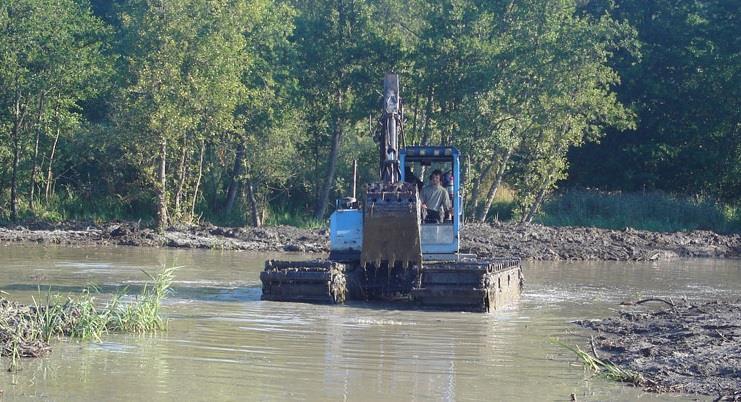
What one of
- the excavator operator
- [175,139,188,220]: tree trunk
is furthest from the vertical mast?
[175,139,188,220]: tree trunk

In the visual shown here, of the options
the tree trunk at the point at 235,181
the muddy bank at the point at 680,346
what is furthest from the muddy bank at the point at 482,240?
the muddy bank at the point at 680,346

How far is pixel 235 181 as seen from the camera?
137ft

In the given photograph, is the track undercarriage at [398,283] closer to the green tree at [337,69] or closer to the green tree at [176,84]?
→ the green tree at [176,84]

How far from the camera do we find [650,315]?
1892 centimetres

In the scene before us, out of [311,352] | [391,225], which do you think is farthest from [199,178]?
[311,352]

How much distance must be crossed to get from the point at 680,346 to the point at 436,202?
6.64 m

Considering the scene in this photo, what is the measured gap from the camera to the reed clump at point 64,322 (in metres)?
13.3

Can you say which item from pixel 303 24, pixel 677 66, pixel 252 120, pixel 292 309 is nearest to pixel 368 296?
pixel 292 309

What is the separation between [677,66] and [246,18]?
2095 cm

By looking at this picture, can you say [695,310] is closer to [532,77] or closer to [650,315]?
[650,315]

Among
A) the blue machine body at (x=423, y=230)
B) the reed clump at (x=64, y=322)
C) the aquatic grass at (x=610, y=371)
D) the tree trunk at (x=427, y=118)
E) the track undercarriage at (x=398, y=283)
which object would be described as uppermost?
the tree trunk at (x=427, y=118)

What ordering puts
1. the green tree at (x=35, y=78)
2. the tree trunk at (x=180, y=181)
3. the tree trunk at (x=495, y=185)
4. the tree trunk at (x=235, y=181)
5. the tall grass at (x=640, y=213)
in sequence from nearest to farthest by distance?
the tree trunk at (x=180, y=181), the green tree at (x=35, y=78), the tree trunk at (x=495, y=185), the tree trunk at (x=235, y=181), the tall grass at (x=640, y=213)

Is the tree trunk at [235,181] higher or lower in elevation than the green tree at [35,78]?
lower

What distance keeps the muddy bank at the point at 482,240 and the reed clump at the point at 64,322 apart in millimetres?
16376
